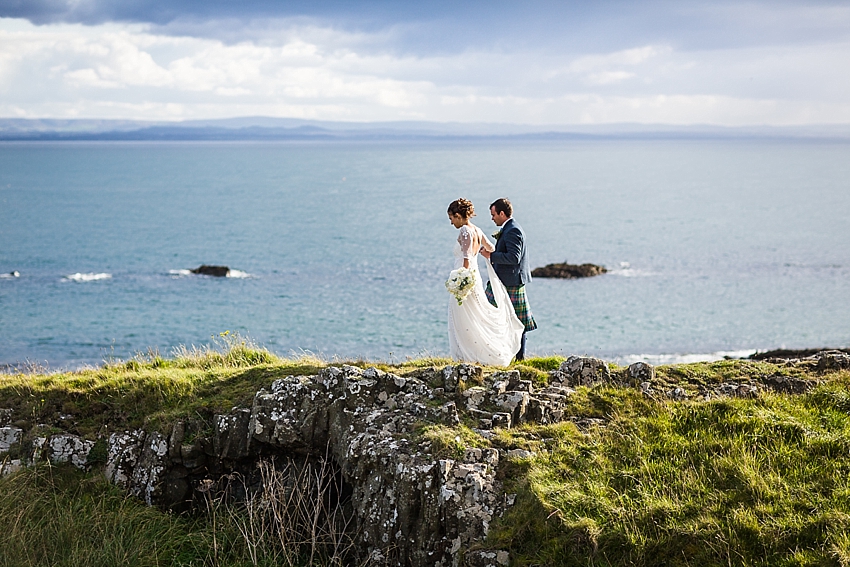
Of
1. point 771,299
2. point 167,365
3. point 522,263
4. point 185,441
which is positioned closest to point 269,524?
point 185,441

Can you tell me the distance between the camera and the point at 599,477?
34.9 ft

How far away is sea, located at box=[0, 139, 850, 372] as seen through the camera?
44.2 m

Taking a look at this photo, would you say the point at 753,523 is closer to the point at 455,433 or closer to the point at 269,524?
the point at 455,433

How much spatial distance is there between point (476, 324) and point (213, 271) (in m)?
51.3

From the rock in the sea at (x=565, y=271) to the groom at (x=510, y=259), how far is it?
148 feet

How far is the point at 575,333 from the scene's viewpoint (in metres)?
45.3

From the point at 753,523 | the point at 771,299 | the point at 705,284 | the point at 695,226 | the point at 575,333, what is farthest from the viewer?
the point at 695,226

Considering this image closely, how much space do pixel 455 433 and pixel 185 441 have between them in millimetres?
4603

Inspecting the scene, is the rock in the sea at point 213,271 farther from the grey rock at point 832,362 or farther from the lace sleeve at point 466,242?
the grey rock at point 832,362

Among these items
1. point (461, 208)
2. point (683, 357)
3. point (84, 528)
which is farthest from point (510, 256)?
point (683, 357)

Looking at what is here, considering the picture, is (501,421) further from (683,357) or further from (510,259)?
(683,357)

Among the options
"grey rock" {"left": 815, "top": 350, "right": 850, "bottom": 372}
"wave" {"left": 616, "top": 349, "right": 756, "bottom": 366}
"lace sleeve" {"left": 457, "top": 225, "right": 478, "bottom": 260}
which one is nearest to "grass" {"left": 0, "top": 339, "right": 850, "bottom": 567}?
"grey rock" {"left": 815, "top": 350, "right": 850, "bottom": 372}

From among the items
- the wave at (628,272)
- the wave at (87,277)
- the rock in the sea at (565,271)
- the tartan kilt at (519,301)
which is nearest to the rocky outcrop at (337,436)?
the tartan kilt at (519,301)

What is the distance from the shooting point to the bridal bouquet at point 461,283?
14.9 meters
